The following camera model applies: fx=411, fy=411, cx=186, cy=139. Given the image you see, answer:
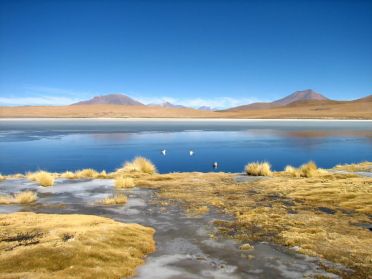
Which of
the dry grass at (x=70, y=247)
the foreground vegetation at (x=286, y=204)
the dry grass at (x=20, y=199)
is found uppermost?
the dry grass at (x=70, y=247)

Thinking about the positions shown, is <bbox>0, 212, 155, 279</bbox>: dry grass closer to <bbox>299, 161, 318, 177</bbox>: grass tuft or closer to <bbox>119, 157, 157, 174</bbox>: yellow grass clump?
<bbox>119, 157, 157, 174</bbox>: yellow grass clump

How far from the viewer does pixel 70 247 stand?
9422mm

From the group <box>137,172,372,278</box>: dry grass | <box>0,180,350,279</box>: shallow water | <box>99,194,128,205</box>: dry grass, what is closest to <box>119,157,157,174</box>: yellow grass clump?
<box>137,172,372,278</box>: dry grass

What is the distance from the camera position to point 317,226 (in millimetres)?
12297

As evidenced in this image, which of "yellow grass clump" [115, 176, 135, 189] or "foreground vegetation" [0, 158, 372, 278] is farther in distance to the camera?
"yellow grass clump" [115, 176, 135, 189]

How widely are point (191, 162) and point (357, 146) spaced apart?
2148cm

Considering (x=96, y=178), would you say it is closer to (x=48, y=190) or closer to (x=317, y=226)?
(x=48, y=190)

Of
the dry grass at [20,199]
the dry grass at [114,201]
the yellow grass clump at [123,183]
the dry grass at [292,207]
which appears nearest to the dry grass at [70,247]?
the dry grass at [292,207]

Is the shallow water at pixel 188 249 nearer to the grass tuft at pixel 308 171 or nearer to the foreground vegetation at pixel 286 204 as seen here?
the foreground vegetation at pixel 286 204

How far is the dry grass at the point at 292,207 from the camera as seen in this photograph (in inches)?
415

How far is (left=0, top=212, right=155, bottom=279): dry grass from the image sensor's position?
8.42m

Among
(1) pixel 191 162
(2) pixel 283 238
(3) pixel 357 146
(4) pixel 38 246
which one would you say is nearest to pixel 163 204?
(2) pixel 283 238

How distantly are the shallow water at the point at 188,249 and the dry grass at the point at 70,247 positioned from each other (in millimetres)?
500

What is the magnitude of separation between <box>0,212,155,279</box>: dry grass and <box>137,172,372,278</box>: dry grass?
2.93m
